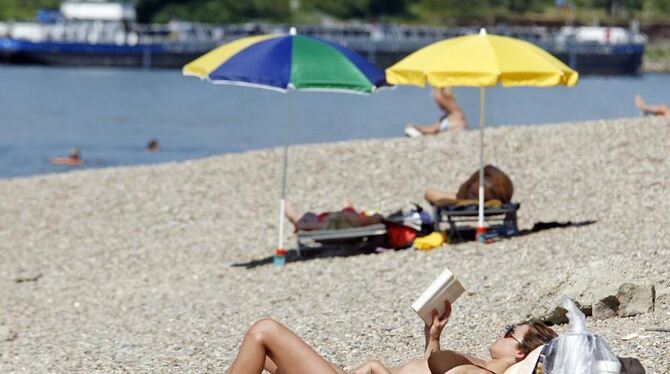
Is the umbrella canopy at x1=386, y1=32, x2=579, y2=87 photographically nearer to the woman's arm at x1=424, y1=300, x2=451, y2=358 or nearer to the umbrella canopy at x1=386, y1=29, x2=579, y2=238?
the umbrella canopy at x1=386, y1=29, x2=579, y2=238

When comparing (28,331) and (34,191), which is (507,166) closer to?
(34,191)

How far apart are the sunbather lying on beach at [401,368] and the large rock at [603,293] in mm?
1751

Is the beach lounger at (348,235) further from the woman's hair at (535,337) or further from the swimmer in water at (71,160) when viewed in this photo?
the swimmer in water at (71,160)

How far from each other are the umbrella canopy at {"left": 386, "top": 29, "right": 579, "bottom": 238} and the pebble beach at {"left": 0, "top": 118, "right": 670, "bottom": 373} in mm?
1165

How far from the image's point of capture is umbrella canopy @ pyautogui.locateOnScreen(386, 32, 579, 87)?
10.4 metres

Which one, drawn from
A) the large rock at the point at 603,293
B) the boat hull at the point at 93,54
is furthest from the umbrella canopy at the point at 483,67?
the boat hull at the point at 93,54

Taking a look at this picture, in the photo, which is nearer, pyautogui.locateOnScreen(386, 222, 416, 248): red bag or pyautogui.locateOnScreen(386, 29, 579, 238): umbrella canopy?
pyautogui.locateOnScreen(386, 29, 579, 238): umbrella canopy

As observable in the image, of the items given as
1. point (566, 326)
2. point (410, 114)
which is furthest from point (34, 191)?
point (410, 114)

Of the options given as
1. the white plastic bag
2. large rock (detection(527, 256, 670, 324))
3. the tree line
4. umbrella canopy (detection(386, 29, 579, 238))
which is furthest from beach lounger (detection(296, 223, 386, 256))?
the tree line

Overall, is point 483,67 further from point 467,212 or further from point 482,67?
point 467,212

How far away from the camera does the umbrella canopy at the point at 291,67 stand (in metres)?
10.4

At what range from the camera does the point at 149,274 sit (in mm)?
11445

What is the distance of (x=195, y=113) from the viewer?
39.7 m

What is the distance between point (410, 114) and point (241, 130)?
6624 millimetres
